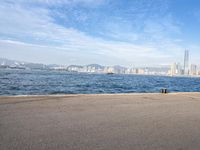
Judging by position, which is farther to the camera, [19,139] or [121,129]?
[121,129]

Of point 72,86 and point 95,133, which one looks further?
point 72,86

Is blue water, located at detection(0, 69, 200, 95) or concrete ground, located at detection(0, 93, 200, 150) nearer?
concrete ground, located at detection(0, 93, 200, 150)

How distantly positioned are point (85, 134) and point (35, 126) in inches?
60.8

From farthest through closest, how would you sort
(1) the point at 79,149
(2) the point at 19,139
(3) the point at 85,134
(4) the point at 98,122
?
1. (4) the point at 98,122
2. (3) the point at 85,134
3. (2) the point at 19,139
4. (1) the point at 79,149

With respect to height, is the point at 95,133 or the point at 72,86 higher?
the point at 95,133

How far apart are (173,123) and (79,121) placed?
9.71 feet

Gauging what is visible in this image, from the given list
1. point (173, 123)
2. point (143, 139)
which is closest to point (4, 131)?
point (143, 139)

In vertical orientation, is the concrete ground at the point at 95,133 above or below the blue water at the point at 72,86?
above

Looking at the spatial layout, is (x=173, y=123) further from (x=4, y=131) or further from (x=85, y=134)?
(x=4, y=131)

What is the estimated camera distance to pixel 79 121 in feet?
22.2

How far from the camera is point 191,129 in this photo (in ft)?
20.0

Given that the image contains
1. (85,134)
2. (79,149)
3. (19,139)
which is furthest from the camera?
(85,134)

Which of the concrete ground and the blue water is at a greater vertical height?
the concrete ground

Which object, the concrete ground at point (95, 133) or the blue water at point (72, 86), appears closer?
the concrete ground at point (95, 133)
